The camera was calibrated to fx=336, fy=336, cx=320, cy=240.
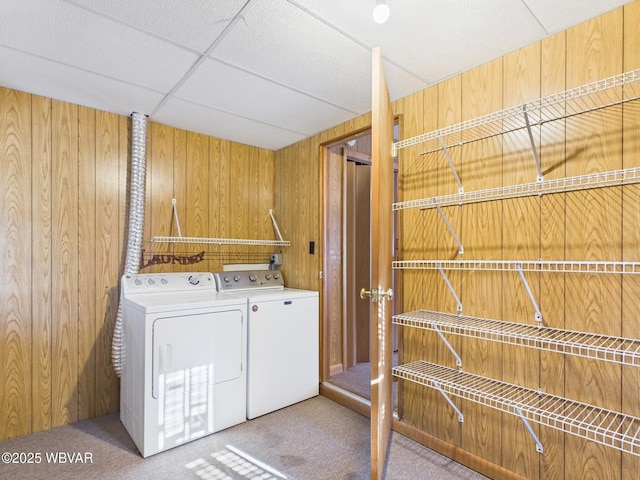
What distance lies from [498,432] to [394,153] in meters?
1.62

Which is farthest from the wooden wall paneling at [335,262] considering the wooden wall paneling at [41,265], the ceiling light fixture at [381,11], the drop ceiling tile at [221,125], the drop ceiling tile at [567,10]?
the wooden wall paneling at [41,265]

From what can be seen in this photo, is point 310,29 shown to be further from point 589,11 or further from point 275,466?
point 275,466

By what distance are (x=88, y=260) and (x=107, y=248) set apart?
0.47 feet

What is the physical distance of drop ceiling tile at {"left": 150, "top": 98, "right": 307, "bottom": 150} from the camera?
2473 millimetres

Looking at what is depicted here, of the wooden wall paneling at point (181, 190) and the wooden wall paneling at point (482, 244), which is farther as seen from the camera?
the wooden wall paneling at point (181, 190)

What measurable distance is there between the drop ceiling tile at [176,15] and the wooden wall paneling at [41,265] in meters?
1.24

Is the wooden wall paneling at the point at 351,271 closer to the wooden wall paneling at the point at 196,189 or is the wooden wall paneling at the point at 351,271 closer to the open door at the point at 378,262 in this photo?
the wooden wall paneling at the point at 196,189

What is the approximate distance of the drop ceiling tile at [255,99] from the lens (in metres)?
2.01

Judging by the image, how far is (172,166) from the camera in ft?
9.16

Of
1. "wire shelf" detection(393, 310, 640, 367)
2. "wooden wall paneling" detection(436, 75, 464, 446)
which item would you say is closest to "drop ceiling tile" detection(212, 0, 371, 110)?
"wooden wall paneling" detection(436, 75, 464, 446)

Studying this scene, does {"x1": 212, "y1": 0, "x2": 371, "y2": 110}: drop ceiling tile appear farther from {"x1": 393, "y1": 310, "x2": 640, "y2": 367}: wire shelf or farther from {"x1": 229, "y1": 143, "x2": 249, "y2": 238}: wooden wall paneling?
{"x1": 393, "y1": 310, "x2": 640, "y2": 367}: wire shelf

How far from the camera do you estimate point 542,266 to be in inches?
63.1

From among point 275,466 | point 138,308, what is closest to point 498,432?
point 275,466

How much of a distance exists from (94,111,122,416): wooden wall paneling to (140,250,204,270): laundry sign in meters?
0.20
